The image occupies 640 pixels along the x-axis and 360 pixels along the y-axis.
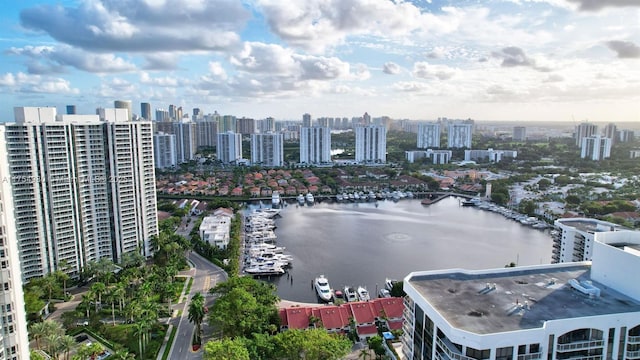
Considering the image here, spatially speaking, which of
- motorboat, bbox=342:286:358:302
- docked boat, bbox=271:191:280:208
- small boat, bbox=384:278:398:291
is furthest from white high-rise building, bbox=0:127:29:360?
docked boat, bbox=271:191:280:208

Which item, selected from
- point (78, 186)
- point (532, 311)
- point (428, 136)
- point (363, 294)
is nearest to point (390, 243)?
point (363, 294)

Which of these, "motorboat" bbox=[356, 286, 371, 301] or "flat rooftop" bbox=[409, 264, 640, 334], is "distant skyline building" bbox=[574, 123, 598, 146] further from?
"flat rooftop" bbox=[409, 264, 640, 334]

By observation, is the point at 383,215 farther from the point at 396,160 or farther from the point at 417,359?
the point at 396,160

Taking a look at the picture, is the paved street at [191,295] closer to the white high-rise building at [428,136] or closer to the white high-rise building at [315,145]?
the white high-rise building at [315,145]

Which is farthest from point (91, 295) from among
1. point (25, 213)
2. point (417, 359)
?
point (417, 359)

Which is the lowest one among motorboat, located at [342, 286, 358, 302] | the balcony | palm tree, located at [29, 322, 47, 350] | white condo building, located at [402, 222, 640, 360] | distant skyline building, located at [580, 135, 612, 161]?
motorboat, located at [342, 286, 358, 302]

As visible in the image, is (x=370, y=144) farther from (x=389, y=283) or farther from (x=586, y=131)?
(x=389, y=283)
